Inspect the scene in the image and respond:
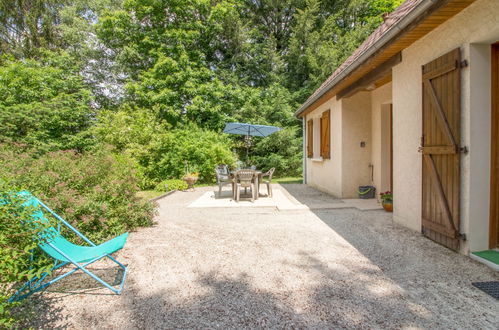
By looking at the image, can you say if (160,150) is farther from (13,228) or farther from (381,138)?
(13,228)

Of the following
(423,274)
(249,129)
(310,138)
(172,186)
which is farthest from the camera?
(310,138)

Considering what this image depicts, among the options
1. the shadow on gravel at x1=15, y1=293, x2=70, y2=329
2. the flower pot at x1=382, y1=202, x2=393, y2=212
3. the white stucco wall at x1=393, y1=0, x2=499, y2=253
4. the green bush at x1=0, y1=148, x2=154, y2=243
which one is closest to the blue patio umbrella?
the green bush at x1=0, y1=148, x2=154, y2=243

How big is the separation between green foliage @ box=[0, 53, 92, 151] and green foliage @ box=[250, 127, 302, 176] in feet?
29.8

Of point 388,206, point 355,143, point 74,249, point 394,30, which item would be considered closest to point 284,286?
point 74,249

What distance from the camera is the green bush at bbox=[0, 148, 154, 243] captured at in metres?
3.59

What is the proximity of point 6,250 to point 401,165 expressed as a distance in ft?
16.6

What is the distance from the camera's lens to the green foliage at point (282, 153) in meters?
15.0

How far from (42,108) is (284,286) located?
43.9ft

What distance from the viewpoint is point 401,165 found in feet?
14.8

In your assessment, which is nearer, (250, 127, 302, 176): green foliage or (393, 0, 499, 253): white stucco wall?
(393, 0, 499, 253): white stucco wall

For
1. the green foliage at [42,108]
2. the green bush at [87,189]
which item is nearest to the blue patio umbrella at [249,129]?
the green bush at [87,189]

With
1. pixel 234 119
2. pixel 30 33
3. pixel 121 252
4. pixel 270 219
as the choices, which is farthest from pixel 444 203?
pixel 30 33

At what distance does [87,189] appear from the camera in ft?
14.4

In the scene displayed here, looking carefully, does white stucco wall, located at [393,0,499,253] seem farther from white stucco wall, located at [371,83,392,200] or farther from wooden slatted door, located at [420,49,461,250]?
white stucco wall, located at [371,83,392,200]
